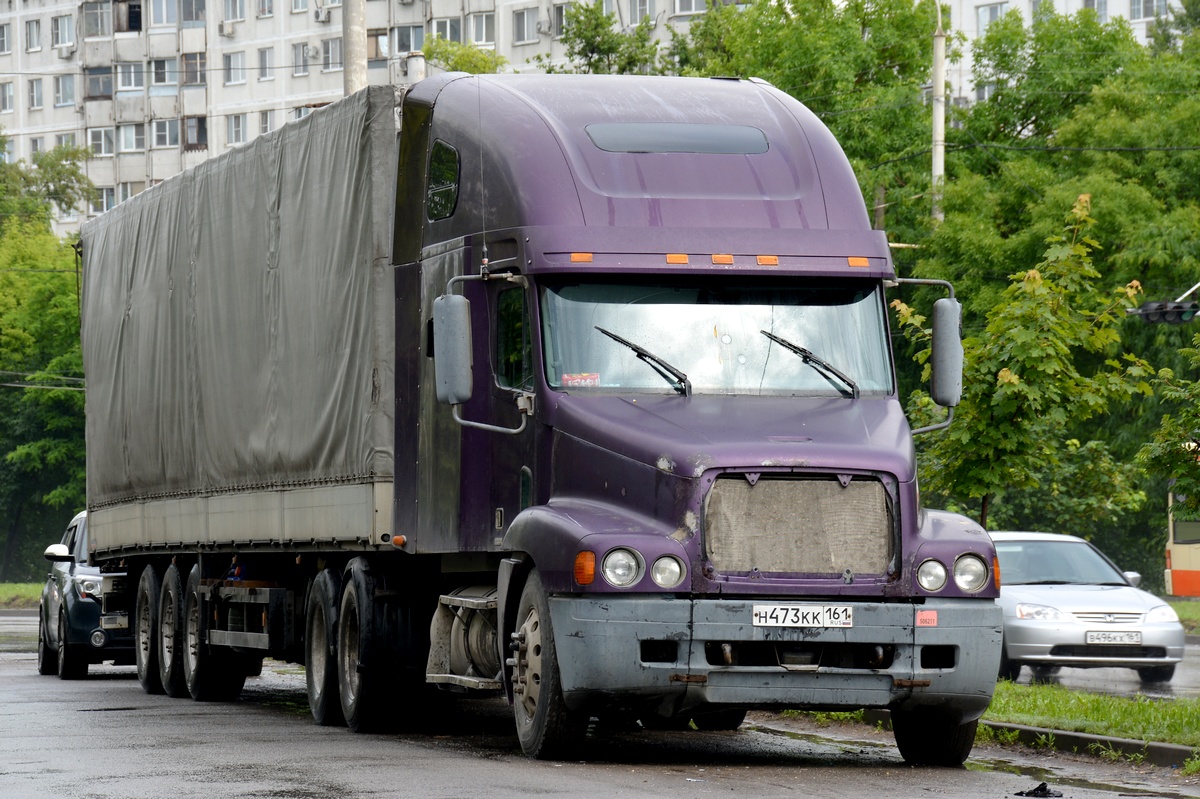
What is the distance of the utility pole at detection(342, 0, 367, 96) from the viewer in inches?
894

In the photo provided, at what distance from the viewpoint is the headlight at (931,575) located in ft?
36.7

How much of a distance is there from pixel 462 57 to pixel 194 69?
1157 inches

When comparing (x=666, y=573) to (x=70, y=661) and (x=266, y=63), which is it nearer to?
(x=70, y=661)

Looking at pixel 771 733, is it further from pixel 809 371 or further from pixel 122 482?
pixel 122 482

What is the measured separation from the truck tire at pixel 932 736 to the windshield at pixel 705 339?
1717mm

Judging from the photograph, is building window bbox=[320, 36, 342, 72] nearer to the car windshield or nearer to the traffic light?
the traffic light

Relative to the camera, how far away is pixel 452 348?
1171cm

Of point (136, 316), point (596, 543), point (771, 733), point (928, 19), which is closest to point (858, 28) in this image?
point (928, 19)

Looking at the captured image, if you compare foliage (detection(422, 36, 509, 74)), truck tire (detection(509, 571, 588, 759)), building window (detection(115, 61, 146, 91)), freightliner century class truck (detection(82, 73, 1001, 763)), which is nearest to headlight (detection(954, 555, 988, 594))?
freightliner century class truck (detection(82, 73, 1001, 763))

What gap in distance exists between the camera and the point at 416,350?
13.7 metres

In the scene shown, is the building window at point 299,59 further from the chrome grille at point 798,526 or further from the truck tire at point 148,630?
the chrome grille at point 798,526

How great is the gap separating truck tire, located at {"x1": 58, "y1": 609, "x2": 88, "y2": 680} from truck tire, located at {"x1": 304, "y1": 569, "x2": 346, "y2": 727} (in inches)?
302

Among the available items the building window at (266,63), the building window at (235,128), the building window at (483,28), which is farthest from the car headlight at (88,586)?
the building window at (235,128)

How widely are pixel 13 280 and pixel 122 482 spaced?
5310cm
